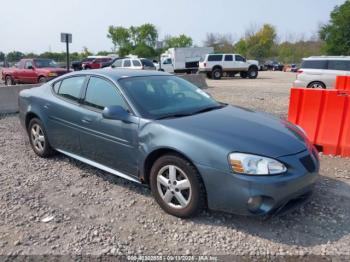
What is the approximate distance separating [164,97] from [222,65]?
22.9m

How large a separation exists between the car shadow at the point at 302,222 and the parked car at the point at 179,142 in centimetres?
28

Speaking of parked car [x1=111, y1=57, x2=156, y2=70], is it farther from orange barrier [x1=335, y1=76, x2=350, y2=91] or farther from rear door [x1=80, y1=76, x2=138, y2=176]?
rear door [x1=80, y1=76, x2=138, y2=176]

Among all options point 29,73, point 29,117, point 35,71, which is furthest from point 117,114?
point 29,73

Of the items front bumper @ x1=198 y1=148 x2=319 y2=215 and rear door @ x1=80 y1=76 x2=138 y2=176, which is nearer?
front bumper @ x1=198 y1=148 x2=319 y2=215

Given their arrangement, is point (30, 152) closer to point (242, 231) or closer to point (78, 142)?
point (78, 142)

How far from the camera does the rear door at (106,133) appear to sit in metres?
3.92

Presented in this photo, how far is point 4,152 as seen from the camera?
586cm

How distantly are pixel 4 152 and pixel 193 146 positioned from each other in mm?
3989

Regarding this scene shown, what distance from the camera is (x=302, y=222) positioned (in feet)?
11.6

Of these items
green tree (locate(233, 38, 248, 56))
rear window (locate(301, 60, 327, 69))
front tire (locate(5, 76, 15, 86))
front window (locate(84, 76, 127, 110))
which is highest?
green tree (locate(233, 38, 248, 56))

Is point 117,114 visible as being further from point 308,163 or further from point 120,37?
point 120,37

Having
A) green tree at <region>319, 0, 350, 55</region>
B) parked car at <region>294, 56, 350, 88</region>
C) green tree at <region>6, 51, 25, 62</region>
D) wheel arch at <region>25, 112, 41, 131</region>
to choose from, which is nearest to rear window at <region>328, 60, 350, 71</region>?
parked car at <region>294, 56, 350, 88</region>

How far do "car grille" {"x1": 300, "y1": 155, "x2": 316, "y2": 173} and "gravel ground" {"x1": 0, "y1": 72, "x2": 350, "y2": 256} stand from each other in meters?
0.55

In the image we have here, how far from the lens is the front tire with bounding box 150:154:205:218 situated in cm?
340
